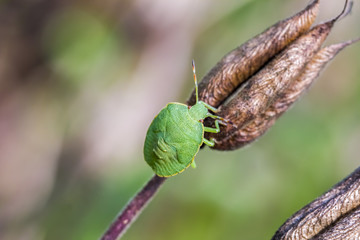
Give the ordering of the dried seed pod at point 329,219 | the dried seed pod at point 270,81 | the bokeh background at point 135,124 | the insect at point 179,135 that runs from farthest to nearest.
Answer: the bokeh background at point 135,124, the insect at point 179,135, the dried seed pod at point 270,81, the dried seed pod at point 329,219

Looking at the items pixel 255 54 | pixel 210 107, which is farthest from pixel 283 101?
pixel 210 107

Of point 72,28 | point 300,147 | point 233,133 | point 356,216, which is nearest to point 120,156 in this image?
point 72,28

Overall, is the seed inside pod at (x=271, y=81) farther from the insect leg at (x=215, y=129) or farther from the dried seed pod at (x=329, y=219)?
the dried seed pod at (x=329, y=219)

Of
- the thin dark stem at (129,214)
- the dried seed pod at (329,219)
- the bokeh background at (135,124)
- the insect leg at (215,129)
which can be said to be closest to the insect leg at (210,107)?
the insect leg at (215,129)

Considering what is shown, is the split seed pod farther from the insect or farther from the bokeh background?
the bokeh background

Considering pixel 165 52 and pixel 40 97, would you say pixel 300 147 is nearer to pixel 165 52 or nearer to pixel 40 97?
pixel 165 52

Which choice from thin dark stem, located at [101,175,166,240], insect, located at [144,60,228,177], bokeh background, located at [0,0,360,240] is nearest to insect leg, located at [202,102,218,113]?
insect, located at [144,60,228,177]
